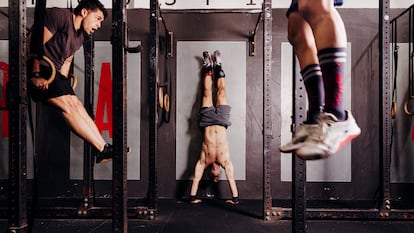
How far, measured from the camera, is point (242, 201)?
4.21 meters

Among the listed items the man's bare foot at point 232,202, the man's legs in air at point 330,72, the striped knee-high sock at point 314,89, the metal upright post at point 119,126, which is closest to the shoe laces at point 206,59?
the man's bare foot at point 232,202

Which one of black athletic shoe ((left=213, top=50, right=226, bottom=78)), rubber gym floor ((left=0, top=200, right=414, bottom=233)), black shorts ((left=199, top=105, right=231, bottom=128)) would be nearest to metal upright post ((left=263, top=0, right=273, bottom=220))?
rubber gym floor ((left=0, top=200, right=414, bottom=233))

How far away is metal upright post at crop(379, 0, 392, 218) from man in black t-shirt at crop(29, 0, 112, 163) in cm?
256

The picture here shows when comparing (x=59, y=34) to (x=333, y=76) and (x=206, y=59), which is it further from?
(x=333, y=76)

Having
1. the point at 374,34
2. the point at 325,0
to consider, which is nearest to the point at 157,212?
the point at 325,0

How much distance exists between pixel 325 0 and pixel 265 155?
2.15 m

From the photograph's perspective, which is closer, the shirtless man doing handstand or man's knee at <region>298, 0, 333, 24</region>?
man's knee at <region>298, 0, 333, 24</region>

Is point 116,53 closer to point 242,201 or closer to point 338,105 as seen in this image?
point 338,105

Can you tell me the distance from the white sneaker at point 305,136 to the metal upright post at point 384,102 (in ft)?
7.29

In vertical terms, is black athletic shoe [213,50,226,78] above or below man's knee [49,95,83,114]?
above

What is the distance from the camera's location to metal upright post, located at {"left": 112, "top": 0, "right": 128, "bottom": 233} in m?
2.05

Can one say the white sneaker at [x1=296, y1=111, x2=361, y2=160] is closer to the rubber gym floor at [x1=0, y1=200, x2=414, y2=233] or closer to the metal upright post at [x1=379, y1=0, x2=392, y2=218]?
the rubber gym floor at [x1=0, y1=200, x2=414, y2=233]


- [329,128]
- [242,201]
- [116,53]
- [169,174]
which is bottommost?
[242,201]

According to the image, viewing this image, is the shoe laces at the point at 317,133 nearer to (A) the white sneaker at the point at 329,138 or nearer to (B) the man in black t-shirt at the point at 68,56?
(A) the white sneaker at the point at 329,138
